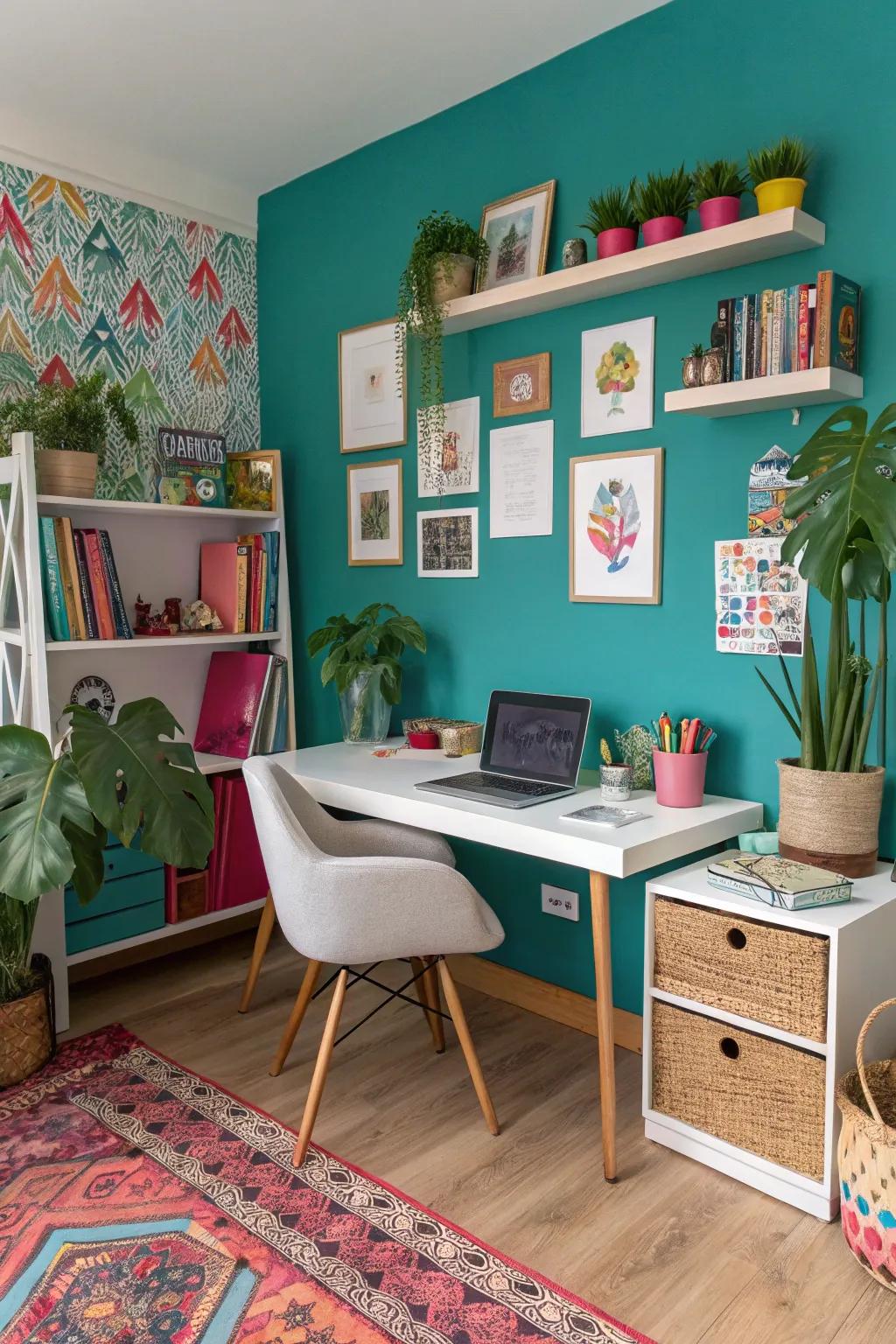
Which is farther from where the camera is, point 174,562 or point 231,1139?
point 174,562

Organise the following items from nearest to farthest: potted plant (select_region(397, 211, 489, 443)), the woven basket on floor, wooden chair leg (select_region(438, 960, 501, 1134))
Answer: the woven basket on floor, wooden chair leg (select_region(438, 960, 501, 1134)), potted plant (select_region(397, 211, 489, 443))

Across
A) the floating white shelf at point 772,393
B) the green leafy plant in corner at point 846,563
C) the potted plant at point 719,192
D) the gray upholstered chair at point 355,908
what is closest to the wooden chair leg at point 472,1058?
the gray upholstered chair at point 355,908

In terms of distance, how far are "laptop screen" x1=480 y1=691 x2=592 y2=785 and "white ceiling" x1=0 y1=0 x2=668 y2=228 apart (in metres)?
1.69

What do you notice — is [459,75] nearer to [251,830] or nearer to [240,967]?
[251,830]

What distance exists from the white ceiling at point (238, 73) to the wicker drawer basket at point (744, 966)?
2.13 m

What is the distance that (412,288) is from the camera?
105 inches

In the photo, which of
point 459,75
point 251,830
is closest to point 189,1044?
point 251,830

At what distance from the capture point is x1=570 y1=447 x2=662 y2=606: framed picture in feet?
7.88

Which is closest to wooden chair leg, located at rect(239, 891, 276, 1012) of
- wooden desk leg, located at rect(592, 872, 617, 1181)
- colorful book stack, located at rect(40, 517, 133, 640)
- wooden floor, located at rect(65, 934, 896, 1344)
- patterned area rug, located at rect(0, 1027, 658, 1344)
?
wooden floor, located at rect(65, 934, 896, 1344)

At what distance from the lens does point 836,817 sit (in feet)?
6.37

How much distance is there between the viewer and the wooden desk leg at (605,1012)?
190 cm

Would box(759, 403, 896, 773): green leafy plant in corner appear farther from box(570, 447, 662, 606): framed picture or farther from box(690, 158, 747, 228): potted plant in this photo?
box(690, 158, 747, 228): potted plant

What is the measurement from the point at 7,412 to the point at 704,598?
2024 mm

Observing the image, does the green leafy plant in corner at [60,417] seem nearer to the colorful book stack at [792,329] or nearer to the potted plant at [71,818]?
the potted plant at [71,818]
